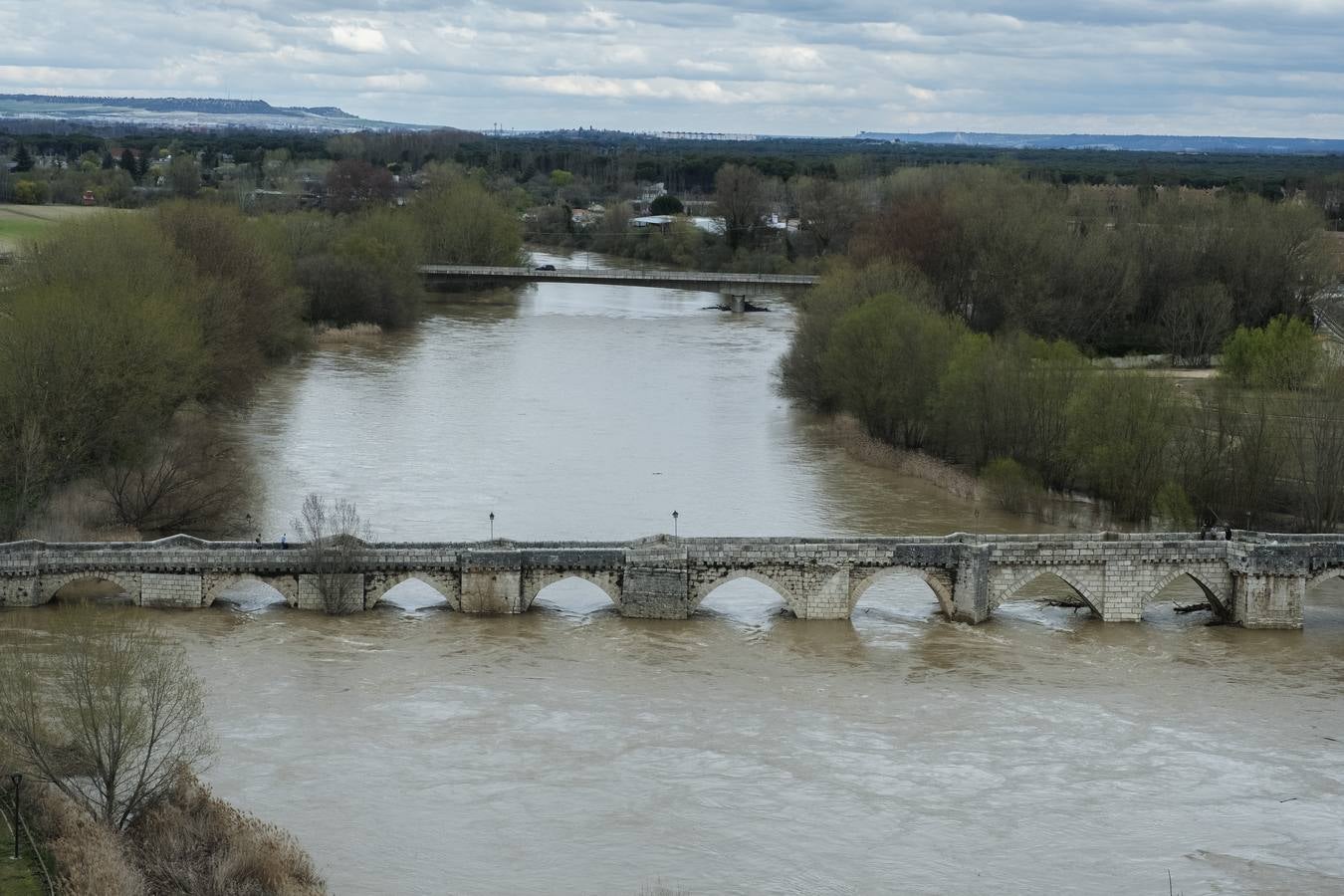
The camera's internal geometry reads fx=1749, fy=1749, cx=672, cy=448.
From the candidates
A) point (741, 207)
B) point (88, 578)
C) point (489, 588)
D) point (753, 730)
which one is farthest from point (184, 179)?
point (753, 730)

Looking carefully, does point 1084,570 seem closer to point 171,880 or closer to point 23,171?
point 171,880

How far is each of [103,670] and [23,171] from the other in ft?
304

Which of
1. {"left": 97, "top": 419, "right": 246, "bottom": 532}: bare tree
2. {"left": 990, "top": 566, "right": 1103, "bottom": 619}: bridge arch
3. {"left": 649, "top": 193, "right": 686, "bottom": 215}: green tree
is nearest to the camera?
{"left": 990, "top": 566, "right": 1103, "bottom": 619}: bridge arch

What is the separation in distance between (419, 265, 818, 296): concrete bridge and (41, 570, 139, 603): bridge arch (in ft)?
145

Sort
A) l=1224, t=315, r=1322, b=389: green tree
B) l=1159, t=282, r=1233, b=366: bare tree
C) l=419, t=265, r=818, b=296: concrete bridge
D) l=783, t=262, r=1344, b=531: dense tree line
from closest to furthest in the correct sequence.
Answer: l=783, t=262, r=1344, b=531: dense tree line < l=1224, t=315, r=1322, b=389: green tree < l=1159, t=282, r=1233, b=366: bare tree < l=419, t=265, r=818, b=296: concrete bridge

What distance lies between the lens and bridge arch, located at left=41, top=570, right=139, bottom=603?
91.6 feet

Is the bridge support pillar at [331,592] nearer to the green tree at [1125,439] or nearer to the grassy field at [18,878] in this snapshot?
the grassy field at [18,878]

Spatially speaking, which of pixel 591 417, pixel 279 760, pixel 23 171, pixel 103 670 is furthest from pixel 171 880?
pixel 23 171

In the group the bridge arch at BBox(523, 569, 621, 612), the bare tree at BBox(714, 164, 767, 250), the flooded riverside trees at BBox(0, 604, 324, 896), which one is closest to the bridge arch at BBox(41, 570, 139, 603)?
the bridge arch at BBox(523, 569, 621, 612)

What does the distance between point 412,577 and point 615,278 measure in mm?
45034

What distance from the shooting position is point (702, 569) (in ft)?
94.2

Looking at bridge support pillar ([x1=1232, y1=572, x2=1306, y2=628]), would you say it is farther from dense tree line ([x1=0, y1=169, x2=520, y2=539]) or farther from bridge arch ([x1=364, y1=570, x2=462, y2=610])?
dense tree line ([x1=0, y1=169, x2=520, y2=539])

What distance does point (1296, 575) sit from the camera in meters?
28.9

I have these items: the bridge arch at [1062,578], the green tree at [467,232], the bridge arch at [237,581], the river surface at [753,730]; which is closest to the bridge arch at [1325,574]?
the river surface at [753,730]
